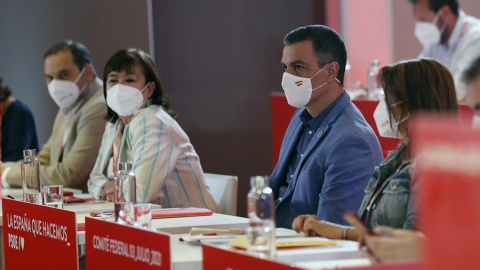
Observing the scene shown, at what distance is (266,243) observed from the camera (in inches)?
84.2

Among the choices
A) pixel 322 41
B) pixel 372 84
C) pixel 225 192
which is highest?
pixel 322 41

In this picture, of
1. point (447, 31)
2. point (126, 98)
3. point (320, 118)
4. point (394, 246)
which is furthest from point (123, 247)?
point (447, 31)

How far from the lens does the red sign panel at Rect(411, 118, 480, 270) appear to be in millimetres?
1477

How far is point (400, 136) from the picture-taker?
2.70 metres

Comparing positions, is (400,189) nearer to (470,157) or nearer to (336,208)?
(336,208)

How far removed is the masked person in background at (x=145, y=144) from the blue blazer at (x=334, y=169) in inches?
28.2

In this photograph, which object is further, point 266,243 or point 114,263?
point 114,263

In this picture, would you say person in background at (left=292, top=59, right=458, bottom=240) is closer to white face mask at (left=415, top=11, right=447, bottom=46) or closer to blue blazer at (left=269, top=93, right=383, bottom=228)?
blue blazer at (left=269, top=93, right=383, bottom=228)

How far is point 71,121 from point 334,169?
2336 mm

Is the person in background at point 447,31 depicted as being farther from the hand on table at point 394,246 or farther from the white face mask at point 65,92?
the hand on table at point 394,246

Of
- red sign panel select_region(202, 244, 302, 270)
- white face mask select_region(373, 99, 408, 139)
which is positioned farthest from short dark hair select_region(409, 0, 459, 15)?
red sign panel select_region(202, 244, 302, 270)

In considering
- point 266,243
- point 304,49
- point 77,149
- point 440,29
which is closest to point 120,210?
point 266,243

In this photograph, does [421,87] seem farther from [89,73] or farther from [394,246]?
[89,73]

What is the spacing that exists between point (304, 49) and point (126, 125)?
3.51ft
